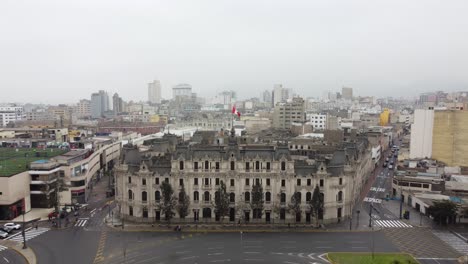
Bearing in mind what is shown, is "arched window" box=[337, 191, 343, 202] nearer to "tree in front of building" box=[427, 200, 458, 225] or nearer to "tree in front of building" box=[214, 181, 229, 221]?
"tree in front of building" box=[427, 200, 458, 225]

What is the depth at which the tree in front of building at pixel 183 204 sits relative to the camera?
88.6 meters

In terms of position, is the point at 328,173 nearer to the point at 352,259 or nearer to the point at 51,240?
the point at 352,259

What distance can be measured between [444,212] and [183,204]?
187 ft

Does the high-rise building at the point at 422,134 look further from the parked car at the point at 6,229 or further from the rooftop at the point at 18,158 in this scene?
the parked car at the point at 6,229

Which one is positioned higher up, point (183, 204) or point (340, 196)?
point (340, 196)

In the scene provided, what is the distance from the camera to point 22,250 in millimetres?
74562

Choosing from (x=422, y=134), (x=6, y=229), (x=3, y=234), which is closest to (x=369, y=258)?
(x=3, y=234)

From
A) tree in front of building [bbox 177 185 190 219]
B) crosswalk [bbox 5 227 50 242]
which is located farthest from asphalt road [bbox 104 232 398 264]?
crosswalk [bbox 5 227 50 242]

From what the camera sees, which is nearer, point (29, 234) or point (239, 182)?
point (29, 234)

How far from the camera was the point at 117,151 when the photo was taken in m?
169

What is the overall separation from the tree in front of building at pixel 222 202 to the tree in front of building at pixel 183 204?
6.47 meters

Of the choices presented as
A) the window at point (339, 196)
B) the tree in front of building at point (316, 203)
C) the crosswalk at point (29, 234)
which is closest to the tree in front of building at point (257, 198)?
the tree in front of building at point (316, 203)

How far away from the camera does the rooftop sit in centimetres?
10069

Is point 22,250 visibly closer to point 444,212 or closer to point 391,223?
point 391,223
